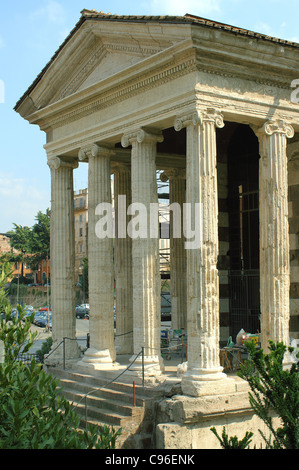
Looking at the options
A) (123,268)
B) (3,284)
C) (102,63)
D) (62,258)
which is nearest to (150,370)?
(62,258)

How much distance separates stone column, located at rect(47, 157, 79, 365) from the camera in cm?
1852

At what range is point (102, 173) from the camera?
17266 millimetres

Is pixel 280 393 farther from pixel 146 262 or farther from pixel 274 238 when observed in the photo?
pixel 146 262

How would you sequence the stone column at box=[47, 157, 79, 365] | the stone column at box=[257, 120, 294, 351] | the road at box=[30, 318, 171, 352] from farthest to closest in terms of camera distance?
the road at box=[30, 318, 171, 352] → the stone column at box=[47, 157, 79, 365] → the stone column at box=[257, 120, 294, 351]

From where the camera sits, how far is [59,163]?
1881cm

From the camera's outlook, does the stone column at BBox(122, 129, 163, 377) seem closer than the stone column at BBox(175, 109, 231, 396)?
No

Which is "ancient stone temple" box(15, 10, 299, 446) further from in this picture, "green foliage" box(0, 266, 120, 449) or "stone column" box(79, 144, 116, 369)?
"green foliage" box(0, 266, 120, 449)

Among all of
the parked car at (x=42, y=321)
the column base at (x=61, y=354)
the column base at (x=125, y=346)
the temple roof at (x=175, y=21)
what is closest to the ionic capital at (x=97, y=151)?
the temple roof at (x=175, y=21)

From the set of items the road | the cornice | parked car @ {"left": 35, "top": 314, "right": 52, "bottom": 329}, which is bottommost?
the road

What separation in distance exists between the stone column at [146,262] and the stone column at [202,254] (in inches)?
60.0

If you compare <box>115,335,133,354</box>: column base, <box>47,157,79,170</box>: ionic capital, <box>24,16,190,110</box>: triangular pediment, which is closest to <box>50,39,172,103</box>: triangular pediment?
<box>24,16,190,110</box>: triangular pediment

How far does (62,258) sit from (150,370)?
5.44m

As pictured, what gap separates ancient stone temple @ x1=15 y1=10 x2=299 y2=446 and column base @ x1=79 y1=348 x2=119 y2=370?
0.10 ft

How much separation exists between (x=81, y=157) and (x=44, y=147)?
7.61 feet
